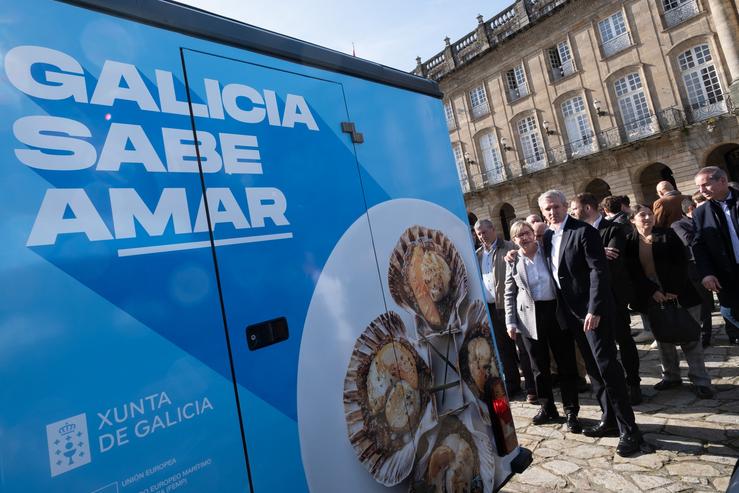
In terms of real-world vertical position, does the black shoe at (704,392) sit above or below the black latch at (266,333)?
below

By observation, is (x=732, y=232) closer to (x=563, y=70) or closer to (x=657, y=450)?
(x=657, y=450)

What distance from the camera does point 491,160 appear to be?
91.3 ft

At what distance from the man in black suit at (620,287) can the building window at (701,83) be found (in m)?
20.3

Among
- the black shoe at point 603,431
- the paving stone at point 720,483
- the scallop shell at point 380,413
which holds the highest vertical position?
the scallop shell at point 380,413

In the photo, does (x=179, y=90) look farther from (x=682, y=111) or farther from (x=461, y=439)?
(x=682, y=111)

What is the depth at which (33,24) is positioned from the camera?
1214 mm

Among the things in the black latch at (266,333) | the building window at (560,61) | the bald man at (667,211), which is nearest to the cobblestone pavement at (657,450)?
the bald man at (667,211)

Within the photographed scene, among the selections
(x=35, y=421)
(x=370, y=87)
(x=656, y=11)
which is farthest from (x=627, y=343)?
(x=656, y=11)

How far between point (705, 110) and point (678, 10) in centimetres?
473

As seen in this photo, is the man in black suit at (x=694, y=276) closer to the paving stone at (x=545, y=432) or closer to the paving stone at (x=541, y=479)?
the paving stone at (x=545, y=432)

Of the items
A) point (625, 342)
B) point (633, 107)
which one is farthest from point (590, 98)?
point (625, 342)

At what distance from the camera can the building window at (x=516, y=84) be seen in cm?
2561

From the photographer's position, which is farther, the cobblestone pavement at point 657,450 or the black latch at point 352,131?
the cobblestone pavement at point 657,450

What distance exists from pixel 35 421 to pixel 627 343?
444 cm
